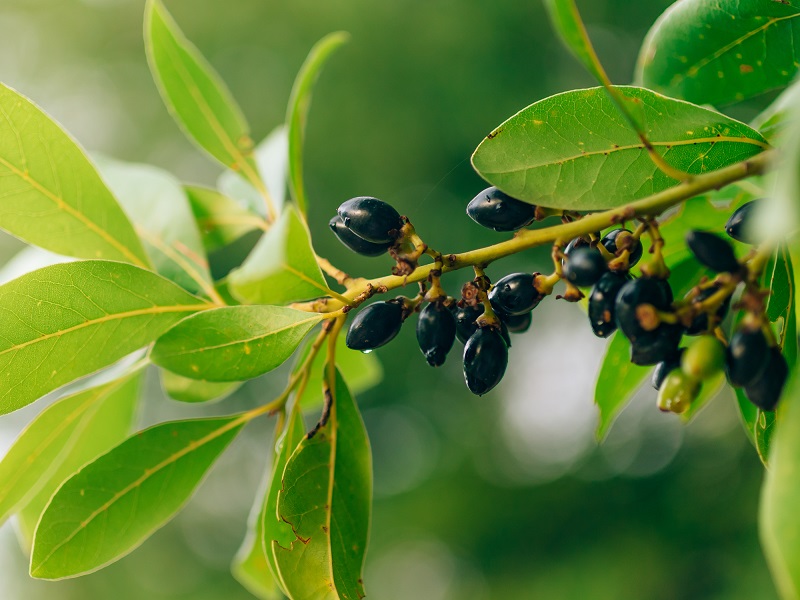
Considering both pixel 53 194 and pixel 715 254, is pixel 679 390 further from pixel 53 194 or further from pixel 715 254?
pixel 53 194

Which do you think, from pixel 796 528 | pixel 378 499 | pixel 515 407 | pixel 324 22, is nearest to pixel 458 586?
pixel 378 499

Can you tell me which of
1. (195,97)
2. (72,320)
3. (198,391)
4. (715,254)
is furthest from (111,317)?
(715,254)

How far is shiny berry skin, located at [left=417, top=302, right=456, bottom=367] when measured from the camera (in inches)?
28.4

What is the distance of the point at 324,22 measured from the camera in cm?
683

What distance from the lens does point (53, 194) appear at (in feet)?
2.85

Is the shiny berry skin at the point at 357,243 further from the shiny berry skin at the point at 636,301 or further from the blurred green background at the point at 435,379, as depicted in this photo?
the blurred green background at the point at 435,379

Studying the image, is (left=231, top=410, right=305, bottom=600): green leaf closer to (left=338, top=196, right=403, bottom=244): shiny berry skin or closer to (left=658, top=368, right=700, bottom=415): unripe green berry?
(left=338, top=196, right=403, bottom=244): shiny berry skin

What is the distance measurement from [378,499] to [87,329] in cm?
664

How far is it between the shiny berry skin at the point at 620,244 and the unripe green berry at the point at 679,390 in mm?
117

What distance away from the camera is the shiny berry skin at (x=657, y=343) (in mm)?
573

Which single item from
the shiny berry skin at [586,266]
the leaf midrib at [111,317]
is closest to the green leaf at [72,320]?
the leaf midrib at [111,317]

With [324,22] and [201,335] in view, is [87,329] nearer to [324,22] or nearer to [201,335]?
[201,335]

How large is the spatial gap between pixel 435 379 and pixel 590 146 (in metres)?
6.50

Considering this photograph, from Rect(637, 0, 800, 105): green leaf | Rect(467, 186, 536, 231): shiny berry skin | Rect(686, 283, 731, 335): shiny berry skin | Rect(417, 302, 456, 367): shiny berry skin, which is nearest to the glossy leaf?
Rect(417, 302, 456, 367): shiny berry skin
